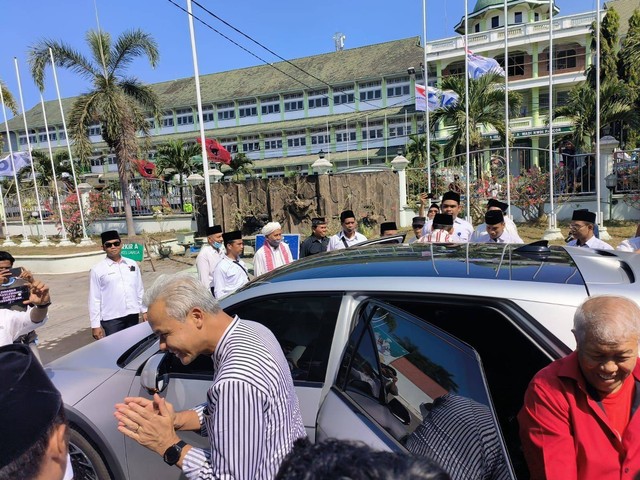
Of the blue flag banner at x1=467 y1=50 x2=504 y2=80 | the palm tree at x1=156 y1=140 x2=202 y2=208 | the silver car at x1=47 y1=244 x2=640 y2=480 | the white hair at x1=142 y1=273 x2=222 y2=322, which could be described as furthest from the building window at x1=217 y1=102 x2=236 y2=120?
the white hair at x1=142 y1=273 x2=222 y2=322

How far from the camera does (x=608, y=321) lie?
1.44 m

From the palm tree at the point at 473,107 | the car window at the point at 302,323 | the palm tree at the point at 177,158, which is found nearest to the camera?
the car window at the point at 302,323

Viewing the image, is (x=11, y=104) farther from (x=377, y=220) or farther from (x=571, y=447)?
(x=571, y=447)

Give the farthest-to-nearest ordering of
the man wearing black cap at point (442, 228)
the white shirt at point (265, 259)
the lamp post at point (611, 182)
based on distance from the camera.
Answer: the lamp post at point (611, 182) → the white shirt at point (265, 259) → the man wearing black cap at point (442, 228)

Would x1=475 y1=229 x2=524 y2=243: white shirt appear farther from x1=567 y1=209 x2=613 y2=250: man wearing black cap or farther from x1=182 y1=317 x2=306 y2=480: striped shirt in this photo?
x1=182 y1=317 x2=306 y2=480: striped shirt

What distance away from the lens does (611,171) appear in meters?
12.2

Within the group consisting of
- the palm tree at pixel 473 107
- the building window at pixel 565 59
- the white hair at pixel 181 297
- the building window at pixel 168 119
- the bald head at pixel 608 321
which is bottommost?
the bald head at pixel 608 321

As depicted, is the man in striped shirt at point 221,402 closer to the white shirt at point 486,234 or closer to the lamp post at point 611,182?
the white shirt at point 486,234

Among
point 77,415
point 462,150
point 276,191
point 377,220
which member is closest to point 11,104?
point 276,191

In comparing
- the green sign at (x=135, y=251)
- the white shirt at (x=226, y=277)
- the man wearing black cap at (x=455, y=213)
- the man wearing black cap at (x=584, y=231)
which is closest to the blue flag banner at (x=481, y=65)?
the man wearing black cap at (x=455, y=213)

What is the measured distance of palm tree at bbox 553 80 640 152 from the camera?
19141mm

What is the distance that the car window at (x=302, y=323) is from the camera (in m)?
2.19

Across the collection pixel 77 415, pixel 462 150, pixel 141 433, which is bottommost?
pixel 77 415

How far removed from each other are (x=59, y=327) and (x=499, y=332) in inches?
301
